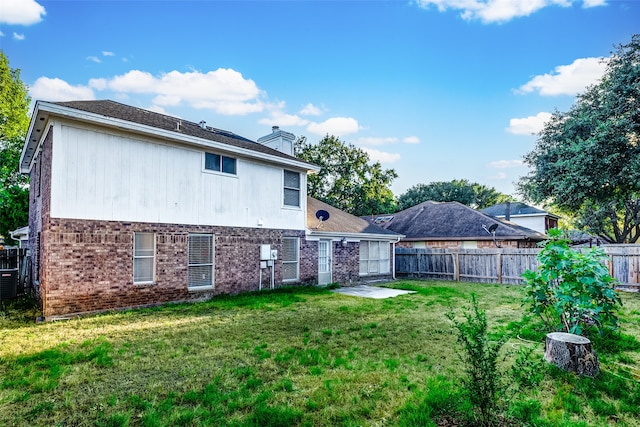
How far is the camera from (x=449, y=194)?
43.1 metres

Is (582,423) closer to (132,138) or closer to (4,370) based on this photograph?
(4,370)

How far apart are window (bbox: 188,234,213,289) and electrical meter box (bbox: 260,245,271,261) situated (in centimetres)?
175

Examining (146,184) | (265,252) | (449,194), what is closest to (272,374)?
(146,184)

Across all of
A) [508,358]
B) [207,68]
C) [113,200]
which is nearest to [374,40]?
[207,68]

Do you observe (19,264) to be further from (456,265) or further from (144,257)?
(456,265)

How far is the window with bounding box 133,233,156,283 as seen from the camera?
8.70 meters

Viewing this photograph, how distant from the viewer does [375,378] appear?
4168 mm

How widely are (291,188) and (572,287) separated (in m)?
9.19

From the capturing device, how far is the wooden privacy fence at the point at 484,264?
12.4 metres

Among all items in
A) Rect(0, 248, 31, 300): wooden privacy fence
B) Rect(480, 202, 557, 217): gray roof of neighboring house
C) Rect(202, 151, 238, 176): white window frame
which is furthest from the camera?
Rect(480, 202, 557, 217): gray roof of neighboring house

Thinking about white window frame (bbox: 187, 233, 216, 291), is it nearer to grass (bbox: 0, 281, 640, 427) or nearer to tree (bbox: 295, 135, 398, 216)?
grass (bbox: 0, 281, 640, 427)

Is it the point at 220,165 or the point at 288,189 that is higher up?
the point at 220,165

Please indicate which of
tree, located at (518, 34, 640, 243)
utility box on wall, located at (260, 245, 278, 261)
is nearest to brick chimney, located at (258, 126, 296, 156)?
utility box on wall, located at (260, 245, 278, 261)

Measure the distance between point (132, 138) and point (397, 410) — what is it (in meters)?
8.66
